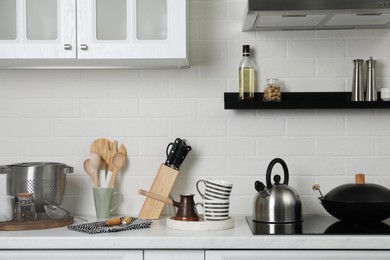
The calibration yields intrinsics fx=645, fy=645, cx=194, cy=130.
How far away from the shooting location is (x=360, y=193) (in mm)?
2832

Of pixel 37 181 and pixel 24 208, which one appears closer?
pixel 24 208

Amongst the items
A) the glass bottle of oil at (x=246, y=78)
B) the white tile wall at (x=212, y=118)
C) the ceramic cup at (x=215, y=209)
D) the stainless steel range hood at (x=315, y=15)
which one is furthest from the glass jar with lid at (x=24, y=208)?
the stainless steel range hood at (x=315, y=15)

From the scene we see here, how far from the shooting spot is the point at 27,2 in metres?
2.97

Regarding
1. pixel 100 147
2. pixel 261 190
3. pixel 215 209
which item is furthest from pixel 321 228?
pixel 100 147

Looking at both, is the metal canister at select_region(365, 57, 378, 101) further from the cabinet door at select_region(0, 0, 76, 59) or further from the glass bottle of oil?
the cabinet door at select_region(0, 0, 76, 59)

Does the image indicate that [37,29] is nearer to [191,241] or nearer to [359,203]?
[191,241]

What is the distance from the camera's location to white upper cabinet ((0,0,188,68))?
292 cm

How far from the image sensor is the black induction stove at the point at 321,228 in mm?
2650

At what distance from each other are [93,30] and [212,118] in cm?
77

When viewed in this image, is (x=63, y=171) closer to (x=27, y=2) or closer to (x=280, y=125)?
(x=27, y=2)

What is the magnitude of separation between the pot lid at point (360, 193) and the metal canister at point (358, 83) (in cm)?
49

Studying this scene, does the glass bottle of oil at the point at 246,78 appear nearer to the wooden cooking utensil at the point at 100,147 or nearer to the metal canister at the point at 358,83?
the metal canister at the point at 358,83

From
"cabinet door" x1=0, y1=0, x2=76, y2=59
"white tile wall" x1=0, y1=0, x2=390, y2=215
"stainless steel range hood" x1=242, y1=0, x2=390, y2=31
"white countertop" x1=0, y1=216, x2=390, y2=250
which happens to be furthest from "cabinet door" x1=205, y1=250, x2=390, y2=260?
"cabinet door" x1=0, y1=0, x2=76, y2=59

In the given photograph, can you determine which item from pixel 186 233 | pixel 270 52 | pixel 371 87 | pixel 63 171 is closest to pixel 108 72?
pixel 63 171
